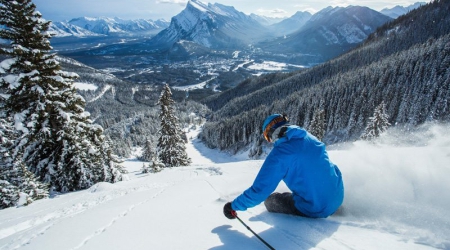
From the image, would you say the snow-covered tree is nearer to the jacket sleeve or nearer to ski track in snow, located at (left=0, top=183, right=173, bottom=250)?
ski track in snow, located at (left=0, top=183, right=173, bottom=250)

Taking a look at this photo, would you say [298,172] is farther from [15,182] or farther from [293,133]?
[15,182]

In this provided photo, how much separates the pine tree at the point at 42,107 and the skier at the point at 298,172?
1470cm

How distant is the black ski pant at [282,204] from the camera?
4.45 meters

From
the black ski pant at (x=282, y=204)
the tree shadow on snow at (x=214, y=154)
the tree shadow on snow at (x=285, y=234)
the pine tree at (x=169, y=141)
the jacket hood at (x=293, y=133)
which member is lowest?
the tree shadow on snow at (x=214, y=154)

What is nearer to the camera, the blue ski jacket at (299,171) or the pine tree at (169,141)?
the blue ski jacket at (299,171)

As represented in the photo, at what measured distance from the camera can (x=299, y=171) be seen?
3.73m

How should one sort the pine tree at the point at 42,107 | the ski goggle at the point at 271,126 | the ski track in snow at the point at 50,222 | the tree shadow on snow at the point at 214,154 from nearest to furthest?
the ski goggle at the point at 271,126
the ski track in snow at the point at 50,222
the pine tree at the point at 42,107
the tree shadow on snow at the point at 214,154

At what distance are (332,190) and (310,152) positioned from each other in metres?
0.87

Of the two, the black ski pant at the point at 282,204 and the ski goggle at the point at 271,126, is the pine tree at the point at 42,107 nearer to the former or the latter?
the black ski pant at the point at 282,204

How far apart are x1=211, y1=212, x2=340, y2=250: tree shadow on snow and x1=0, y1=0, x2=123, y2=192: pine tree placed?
14.4m

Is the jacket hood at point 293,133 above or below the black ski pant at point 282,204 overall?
above

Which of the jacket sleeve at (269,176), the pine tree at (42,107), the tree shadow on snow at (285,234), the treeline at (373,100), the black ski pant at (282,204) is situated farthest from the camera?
the treeline at (373,100)

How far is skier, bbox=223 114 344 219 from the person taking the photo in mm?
3660

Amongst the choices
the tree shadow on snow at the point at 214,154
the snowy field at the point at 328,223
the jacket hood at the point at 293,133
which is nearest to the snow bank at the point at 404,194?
the snowy field at the point at 328,223
